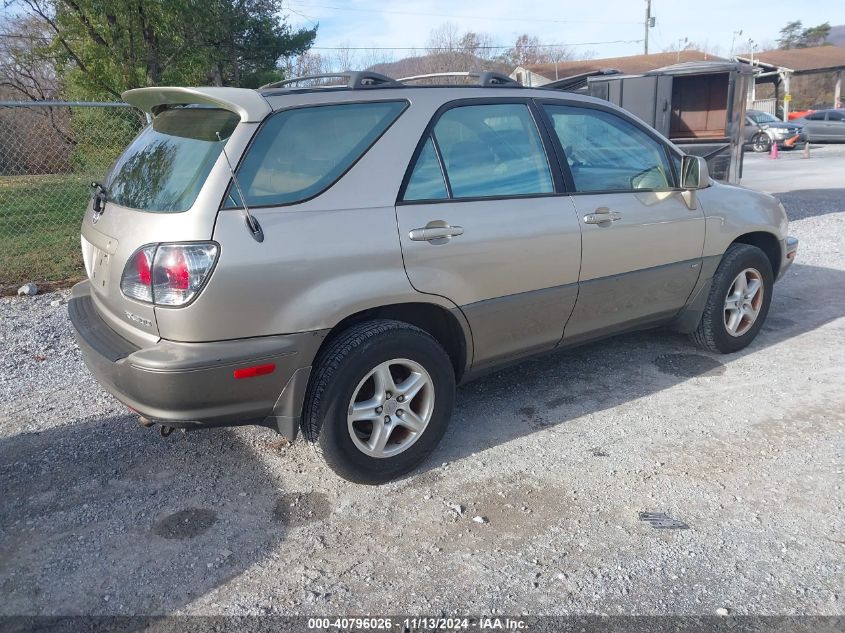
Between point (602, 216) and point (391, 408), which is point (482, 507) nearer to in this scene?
point (391, 408)

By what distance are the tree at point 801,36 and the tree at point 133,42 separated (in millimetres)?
76877

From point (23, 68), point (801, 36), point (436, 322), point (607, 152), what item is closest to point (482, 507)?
point (436, 322)

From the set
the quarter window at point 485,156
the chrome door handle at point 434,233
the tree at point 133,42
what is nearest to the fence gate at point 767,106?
the tree at point 133,42

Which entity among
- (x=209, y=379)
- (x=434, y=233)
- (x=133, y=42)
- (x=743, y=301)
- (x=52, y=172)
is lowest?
(x=743, y=301)

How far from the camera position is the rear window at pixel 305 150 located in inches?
115

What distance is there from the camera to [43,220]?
8555mm

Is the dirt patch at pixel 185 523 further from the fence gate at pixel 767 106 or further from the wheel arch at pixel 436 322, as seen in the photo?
the fence gate at pixel 767 106

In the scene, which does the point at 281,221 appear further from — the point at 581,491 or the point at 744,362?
the point at 744,362

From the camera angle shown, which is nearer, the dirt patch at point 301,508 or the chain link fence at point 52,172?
the dirt patch at point 301,508

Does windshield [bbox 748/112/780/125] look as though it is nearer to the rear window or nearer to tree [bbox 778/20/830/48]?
the rear window

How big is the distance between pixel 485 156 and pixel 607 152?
1.03 metres

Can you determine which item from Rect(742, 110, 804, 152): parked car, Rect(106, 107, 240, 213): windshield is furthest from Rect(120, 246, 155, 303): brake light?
Rect(742, 110, 804, 152): parked car

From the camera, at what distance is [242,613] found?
2.52 meters

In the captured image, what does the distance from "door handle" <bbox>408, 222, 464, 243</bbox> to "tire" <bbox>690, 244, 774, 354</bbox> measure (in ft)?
7.51
